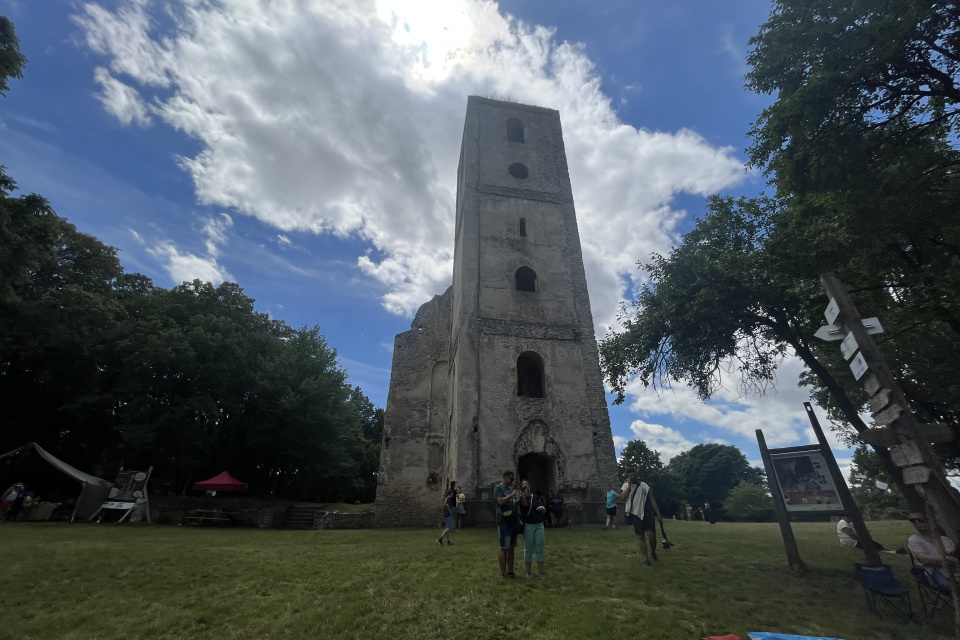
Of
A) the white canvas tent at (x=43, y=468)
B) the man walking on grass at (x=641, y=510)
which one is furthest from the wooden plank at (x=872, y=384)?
the white canvas tent at (x=43, y=468)

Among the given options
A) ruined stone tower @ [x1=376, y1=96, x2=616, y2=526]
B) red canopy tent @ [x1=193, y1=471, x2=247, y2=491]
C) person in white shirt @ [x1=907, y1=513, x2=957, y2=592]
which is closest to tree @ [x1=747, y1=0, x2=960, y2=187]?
person in white shirt @ [x1=907, y1=513, x2=957, y2=592]

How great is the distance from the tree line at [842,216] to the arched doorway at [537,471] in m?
6.36

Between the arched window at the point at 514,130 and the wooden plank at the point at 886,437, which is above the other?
the arched window at the point at 514,130

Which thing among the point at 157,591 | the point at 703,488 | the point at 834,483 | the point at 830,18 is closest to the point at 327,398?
the point at 157,591

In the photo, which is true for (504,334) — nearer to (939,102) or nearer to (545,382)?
(545,382)

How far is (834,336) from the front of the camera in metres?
6.27

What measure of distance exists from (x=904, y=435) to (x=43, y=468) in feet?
92.6

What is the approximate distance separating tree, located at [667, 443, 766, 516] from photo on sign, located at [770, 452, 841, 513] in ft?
184

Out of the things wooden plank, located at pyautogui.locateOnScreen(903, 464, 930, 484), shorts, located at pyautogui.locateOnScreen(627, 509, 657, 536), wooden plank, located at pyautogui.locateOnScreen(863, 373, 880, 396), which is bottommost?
shorts, located at pyautogui.locateOnScreen(627, 509, 657, 536)

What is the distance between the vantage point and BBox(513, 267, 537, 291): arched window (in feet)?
66.0

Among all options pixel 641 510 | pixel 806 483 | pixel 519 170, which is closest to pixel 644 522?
pixel 641 510

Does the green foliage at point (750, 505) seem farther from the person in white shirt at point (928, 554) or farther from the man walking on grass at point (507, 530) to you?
the man walking on grass at point (507, 530)

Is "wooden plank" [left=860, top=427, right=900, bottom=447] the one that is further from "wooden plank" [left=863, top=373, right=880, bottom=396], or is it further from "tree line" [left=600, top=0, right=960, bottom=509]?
"tree line" [left=600, top=0, right=960, bottom=509]

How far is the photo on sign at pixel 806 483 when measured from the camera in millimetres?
7574
